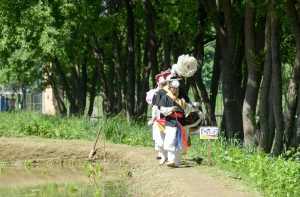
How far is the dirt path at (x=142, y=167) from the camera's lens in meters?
12.5

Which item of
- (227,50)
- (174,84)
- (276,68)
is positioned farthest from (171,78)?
(227,50)

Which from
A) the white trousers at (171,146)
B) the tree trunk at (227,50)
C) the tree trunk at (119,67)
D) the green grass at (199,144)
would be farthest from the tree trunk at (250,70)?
the tree trunk at (119,67)

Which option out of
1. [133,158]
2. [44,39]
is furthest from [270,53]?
[44,39]

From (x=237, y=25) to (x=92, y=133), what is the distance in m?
6.68

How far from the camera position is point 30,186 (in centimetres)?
1734

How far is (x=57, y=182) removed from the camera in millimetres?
18078

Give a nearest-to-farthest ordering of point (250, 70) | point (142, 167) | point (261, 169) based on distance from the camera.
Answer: point (261, 169)
point (142, 167)
point (250, 70)

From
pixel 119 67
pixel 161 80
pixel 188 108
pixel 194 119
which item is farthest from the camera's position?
pixel 119 67

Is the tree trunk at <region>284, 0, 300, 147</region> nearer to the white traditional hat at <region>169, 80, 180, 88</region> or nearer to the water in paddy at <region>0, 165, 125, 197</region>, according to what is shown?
the white traditional hat at <region>169, 80, 180, 88</region>

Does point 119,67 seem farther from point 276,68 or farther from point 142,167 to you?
point 142,167

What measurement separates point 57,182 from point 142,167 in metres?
2.44

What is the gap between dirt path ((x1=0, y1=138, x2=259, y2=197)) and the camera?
41.1 ft

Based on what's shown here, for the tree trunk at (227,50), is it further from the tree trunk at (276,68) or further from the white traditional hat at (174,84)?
the white traditional hat at (174,84)

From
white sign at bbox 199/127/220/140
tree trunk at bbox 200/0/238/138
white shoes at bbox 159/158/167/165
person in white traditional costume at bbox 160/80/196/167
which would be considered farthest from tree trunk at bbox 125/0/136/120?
white sign at bbox 199/127/220/140
